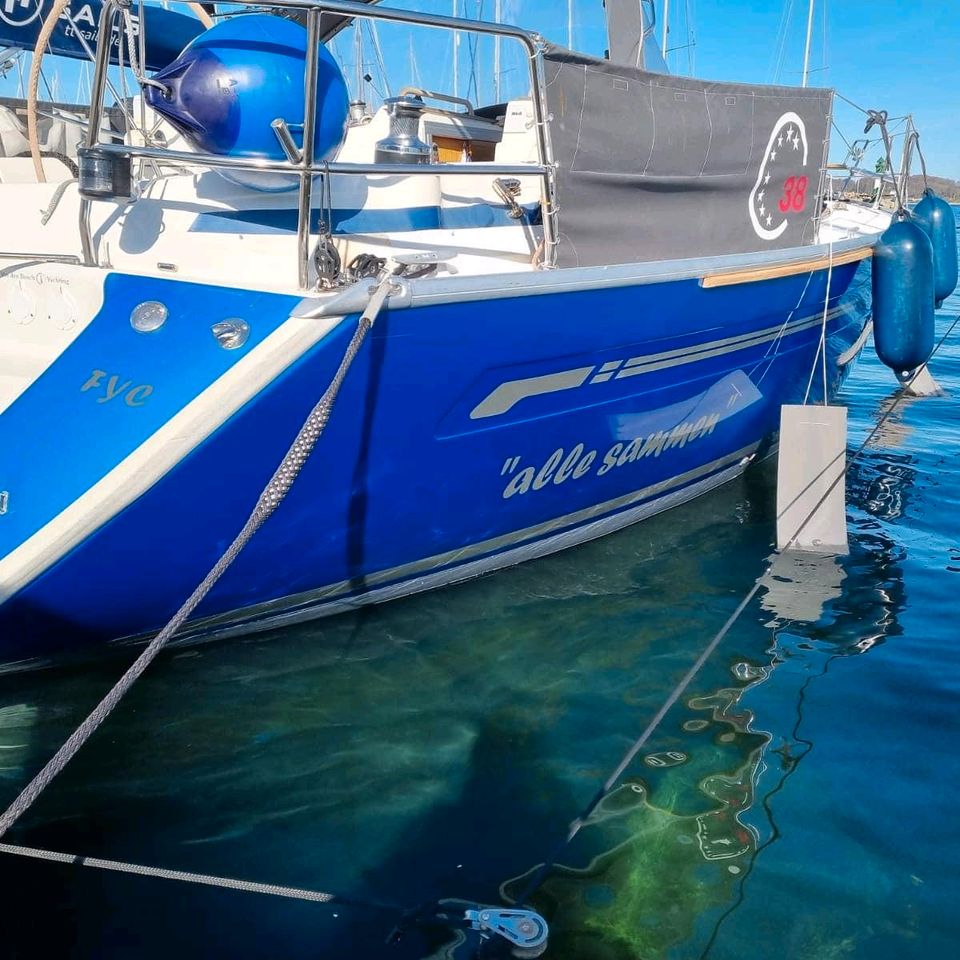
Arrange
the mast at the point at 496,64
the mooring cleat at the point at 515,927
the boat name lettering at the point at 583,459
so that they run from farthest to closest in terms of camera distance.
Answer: the mast at the point at 496,64 < the boat name lettering at the point at 583,459 < the mooring cleat at the point at 515,927

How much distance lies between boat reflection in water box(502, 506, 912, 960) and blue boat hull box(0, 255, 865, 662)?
970 mm

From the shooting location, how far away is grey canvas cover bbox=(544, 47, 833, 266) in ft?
10.8

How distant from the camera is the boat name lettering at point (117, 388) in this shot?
261cm

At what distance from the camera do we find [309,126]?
257 centimetres

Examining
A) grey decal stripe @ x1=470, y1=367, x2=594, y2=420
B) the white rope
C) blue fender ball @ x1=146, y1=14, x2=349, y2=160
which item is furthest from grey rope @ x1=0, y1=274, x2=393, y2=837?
the white rope

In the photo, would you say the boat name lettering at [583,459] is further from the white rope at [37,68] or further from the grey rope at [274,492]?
the white rope at [37,68]

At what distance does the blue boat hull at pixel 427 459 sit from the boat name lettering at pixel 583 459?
10 mm

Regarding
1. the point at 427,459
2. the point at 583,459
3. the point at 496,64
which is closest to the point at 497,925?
the point at 427,459

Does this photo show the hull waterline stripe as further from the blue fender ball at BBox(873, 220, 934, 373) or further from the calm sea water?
the blue fender ball at BBox(873, 220, 934, 373)

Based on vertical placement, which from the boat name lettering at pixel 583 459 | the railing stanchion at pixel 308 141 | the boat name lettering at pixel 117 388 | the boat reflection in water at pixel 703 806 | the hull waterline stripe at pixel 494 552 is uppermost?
the railing stanchion at pixel 308 141

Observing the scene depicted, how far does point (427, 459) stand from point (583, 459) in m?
0.87

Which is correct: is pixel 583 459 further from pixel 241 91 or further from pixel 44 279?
pixel 44 279

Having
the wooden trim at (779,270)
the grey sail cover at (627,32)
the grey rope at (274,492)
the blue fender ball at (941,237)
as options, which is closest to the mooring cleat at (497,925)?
the grey rope at (274,492)

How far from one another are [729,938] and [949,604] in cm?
233
